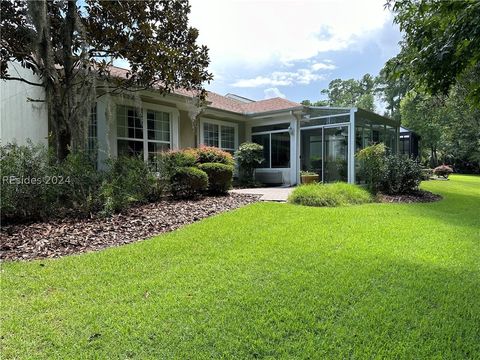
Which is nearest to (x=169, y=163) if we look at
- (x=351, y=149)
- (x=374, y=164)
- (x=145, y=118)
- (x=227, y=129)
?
(x=145, y=118)

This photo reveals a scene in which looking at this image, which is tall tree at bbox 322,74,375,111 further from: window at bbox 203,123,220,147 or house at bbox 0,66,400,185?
window at bbox 203,123,220,147

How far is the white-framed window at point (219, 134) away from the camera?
41.5 feet

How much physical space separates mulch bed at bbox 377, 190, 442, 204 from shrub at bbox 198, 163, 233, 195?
4.61m

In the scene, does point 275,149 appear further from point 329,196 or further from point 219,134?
point 329,196

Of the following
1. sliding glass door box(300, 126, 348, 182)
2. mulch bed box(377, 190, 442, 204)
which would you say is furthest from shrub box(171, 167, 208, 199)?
sliding glass door box(300, 126, 348, 182)

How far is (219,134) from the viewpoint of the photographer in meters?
13.3

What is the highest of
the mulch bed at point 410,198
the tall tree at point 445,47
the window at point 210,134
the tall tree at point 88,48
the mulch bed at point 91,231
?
the tall tree at point 88,48

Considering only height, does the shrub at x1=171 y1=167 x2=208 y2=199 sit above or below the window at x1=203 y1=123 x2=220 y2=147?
below

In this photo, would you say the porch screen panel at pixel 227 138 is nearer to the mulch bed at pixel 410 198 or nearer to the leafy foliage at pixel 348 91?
the mulch bed at pixel 410 198

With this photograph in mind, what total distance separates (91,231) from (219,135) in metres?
8.68

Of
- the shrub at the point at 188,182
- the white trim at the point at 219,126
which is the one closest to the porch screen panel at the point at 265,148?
the white trim at the point at 219,126

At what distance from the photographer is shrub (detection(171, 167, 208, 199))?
8227 millimetres

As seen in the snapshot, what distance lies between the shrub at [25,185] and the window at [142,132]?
3616 millimetres

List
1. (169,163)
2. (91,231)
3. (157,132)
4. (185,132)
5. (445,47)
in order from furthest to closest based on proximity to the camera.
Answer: (185,132)
(157,132)
(169,163)
(91,231)
(445,47)
